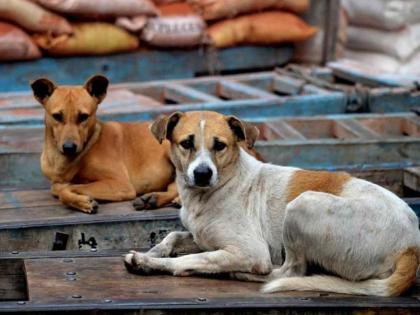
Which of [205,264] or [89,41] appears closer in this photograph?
[205,264]

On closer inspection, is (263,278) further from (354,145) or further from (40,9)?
(40,9)

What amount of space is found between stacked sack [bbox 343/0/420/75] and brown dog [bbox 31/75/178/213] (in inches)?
217

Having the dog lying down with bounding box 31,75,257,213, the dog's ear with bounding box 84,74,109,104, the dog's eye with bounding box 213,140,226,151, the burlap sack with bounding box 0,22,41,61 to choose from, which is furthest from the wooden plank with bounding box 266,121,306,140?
the burlap sack with bounding box 0,22,41,61

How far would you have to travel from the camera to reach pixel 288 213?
399 centimetres

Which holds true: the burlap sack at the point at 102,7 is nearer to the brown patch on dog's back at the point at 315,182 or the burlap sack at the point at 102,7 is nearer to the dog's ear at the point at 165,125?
the dog's ear at the point at 165,125

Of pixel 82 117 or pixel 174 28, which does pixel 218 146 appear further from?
pixel 174 28

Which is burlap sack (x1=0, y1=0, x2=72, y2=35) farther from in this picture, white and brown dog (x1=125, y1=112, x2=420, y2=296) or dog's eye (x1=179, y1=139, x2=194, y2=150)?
dog's eye (x1=179, y1=139, x2=194, y2=150)

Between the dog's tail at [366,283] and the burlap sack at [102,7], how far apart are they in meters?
4.87

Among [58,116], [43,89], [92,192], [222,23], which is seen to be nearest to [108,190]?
[92,192]

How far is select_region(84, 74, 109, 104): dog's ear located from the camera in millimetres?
5379

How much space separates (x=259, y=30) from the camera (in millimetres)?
9281

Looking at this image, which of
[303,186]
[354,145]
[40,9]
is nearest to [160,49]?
[40,9]

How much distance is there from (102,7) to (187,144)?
4630mm

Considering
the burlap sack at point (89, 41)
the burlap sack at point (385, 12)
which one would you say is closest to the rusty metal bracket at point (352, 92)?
the burlap sack at point (89, 41)
